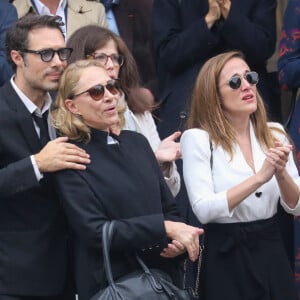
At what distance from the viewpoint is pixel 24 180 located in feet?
11.8

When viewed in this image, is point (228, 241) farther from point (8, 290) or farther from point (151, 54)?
point (151, 54)

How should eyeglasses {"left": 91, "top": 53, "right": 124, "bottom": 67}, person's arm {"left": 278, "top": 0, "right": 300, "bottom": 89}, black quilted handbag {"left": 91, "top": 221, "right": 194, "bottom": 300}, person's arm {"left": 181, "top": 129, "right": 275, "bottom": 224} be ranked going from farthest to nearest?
person's arm {"left": 278, "top": 0, "right": 300, "bottom": 89} < eyeglasses {"left": 91, "top": 53, "right": 124, "bottom": 67} < person's arm {"left": 181, "top": 129, "right": 275, "bottom": 224} < black quilted handbag {"left": 91, "top": 221, "right": 194, "bottom": 300}

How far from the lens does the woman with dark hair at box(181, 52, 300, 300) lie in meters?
4.07

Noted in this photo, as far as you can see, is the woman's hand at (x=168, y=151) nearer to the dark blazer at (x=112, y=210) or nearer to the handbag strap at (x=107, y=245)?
the dark blazer at (x=112, y=210)

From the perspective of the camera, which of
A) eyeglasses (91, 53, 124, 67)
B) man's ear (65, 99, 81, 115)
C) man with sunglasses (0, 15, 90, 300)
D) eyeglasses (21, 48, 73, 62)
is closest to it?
man with sunglasses (0, 15, 90, 300)

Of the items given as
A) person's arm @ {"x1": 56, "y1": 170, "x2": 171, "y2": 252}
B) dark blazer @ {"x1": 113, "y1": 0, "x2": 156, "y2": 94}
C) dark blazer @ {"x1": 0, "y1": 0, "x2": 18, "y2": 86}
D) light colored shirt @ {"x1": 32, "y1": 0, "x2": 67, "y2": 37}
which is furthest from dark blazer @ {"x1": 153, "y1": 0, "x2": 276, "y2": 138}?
person's arm @ {"x1": 56, "y1": 170, "x2": 171, "y2": 252}

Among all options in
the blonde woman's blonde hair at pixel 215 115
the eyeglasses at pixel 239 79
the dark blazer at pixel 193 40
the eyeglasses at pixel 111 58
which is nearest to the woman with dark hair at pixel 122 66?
the eyeglasses at pixel 111 58

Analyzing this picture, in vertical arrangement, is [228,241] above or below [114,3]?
below

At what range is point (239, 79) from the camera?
4305 mm

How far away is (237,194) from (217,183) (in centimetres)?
18

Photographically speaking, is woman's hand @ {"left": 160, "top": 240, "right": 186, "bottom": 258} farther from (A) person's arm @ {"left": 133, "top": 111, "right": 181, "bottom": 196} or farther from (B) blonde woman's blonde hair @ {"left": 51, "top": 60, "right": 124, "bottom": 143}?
(A) person's arm @ {"left": 133, "top": 111, "right": 181, "bottom": 196}

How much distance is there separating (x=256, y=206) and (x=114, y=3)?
98.9 inches

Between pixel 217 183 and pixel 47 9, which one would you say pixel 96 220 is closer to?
pixel 217 183

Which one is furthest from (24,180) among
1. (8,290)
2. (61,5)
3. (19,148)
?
(61,5)
